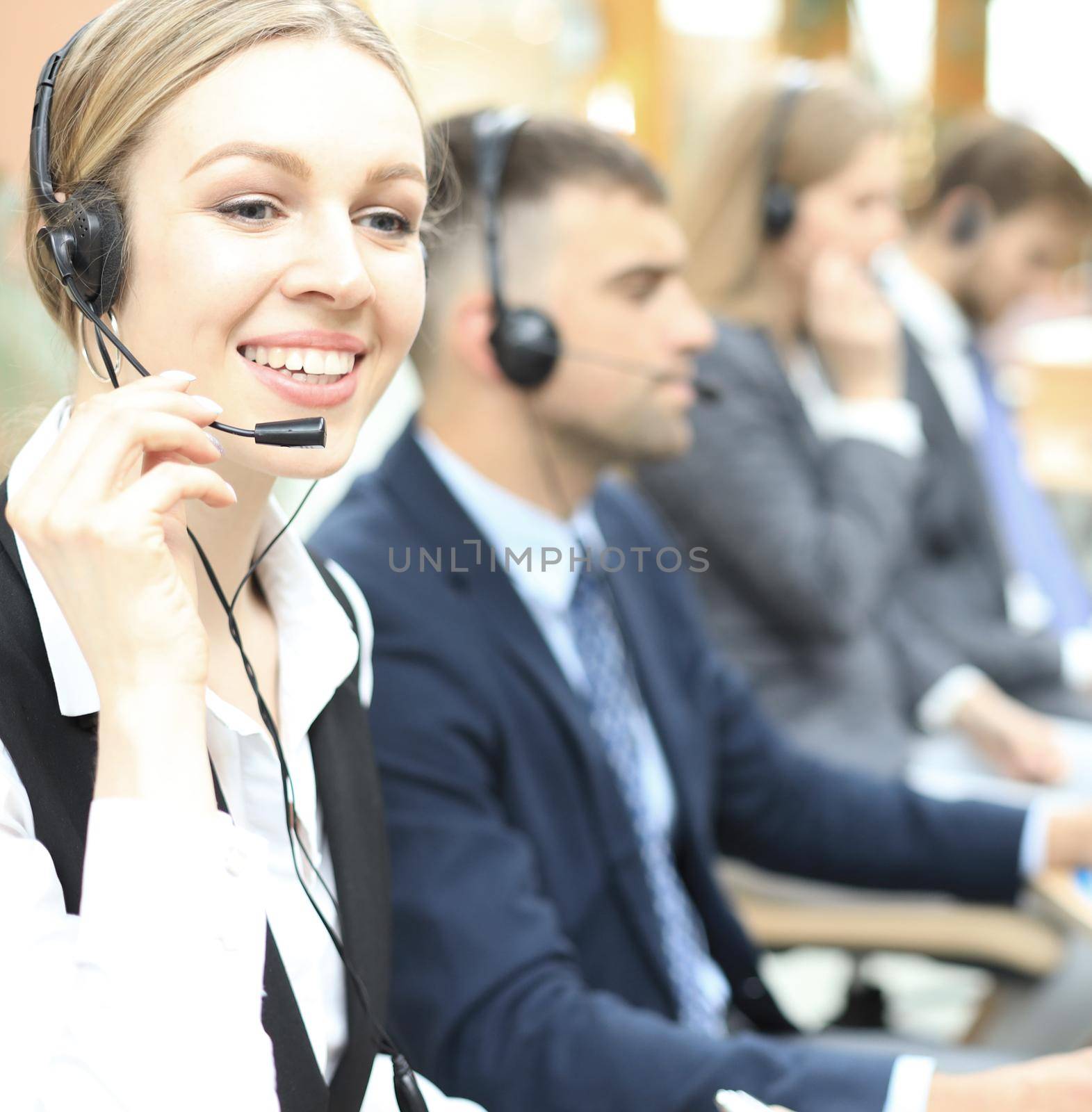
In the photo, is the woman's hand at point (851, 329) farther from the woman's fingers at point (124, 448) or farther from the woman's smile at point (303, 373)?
the woman's fingers at point (124, 448)

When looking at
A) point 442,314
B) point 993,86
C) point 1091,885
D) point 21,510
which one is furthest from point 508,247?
point 993,86

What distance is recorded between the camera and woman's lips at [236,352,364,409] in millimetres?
734

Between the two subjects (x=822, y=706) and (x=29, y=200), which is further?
(x=822, y=706)

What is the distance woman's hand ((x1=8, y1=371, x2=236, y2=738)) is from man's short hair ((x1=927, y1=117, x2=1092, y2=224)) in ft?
7.49

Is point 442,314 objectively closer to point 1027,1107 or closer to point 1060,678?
point 1027,1107

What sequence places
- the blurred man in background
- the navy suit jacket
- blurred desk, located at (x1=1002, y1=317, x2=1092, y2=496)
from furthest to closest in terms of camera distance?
blurred desk, located at (x1=1002, y1=317, x2=1092, y2=496) < the blurred man in background < the navy suit jacket

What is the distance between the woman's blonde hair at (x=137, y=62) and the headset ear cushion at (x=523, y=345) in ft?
1.78

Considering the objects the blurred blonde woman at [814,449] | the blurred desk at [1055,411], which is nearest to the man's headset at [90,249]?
the blurred blonde woman at [814,449]

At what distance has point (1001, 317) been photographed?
259cm

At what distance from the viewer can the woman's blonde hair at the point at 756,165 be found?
201cm

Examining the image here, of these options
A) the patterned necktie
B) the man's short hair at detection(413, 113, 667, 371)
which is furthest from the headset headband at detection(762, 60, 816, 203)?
the patterned necktie

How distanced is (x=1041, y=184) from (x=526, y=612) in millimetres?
1837

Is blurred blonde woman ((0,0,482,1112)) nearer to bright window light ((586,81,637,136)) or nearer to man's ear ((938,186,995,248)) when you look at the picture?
man's ear ((938,186,995,248))

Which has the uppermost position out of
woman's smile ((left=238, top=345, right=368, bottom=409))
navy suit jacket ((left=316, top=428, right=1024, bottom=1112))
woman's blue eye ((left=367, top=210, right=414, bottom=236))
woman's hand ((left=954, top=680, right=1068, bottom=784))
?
woman's blue eye ((left=367, top=210, right=414, bottom=236))
